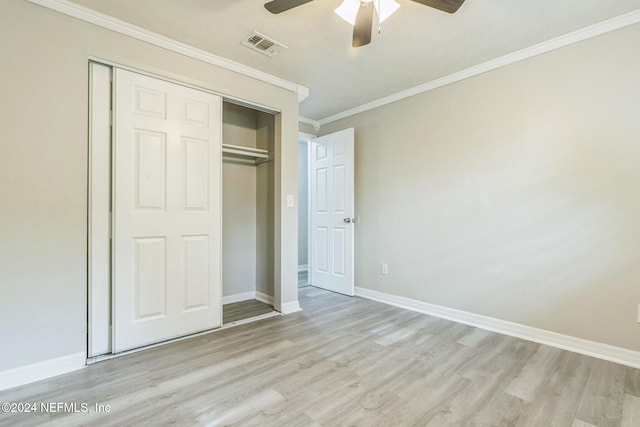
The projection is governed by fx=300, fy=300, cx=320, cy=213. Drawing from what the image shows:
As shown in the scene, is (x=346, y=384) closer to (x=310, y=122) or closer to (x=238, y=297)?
(x=238, y=297)

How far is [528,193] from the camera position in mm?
2582

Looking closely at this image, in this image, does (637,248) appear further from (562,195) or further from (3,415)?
(3,415)

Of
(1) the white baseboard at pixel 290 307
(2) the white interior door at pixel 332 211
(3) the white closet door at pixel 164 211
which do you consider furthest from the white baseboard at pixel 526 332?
(3) the white closet door at pixel 164 211

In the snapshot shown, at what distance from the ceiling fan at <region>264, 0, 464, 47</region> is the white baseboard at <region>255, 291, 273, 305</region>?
282 cm

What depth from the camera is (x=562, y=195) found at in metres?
2.41

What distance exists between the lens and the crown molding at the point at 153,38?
201cm

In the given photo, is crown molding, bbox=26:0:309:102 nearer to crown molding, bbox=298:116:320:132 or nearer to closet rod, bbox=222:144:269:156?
closet rod, bbox=222:144:269:156

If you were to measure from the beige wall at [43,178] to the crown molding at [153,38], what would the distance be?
0.05 metres

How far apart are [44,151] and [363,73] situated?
8.70 ft

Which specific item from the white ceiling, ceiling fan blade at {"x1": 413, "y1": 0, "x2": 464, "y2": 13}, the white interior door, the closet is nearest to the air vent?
the white ceiling

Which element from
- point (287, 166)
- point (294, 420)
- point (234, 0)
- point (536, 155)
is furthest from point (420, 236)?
point (234, 0)

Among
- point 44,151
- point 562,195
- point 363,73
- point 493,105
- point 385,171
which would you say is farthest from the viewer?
point 385,171

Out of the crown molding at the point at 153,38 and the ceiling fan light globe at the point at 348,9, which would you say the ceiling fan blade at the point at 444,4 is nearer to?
the ceiling fan light globe at the point at 348,9

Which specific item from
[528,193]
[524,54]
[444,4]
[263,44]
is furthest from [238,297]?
[524,54]
